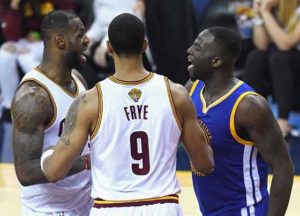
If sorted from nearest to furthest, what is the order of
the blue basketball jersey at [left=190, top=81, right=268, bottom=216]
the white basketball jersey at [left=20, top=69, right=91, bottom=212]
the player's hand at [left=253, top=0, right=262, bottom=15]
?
the blue basketball jersey at [left=190, top=81, right=268, bottom=216] < the white basketball jersey at [left=20, top=69, right=91, bottom=212] < the player's hand at [left=253, top=0, right=262, bottom=15]

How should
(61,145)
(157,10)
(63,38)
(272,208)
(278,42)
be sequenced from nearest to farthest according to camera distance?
1. (61,145)
2. (272,208)
3. (63,38)
4. (278,42)
5. (157,10)

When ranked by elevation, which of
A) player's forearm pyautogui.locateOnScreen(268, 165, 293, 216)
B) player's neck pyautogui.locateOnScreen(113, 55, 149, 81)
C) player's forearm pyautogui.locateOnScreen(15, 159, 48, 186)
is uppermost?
player's neck pyautogui.locateOnScreen(113, 55, 149, 81)

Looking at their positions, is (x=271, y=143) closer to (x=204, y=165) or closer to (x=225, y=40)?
(x=204, y=165)

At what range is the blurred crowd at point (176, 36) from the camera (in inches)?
313

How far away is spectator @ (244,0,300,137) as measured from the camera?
311 inches

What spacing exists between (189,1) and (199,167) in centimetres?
532

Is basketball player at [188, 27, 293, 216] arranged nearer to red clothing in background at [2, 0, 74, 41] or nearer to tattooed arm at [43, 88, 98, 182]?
tattooed arm at [43, 88, 98, 182]

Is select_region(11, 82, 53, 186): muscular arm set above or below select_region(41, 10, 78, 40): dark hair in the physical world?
below

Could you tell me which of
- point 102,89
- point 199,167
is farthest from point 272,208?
point 102,89

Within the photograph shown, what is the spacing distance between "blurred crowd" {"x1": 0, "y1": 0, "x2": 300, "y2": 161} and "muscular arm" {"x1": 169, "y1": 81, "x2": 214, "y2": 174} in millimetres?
4294

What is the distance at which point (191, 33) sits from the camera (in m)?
8.78

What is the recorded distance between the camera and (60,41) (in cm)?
426

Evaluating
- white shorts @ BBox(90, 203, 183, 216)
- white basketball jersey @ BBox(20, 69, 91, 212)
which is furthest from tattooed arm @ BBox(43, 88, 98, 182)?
white basketball jersey @ BBox(20, 69, 91, 212)

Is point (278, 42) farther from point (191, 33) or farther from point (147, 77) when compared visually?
point (147, 77)
